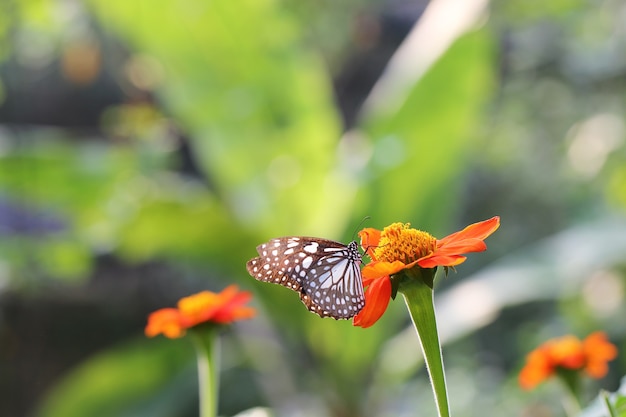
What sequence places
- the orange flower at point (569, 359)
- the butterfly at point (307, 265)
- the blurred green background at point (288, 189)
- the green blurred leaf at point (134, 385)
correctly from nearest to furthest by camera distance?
the butterfly at point (307, 265), the orange flower at point (569, 359), the blurred green background at point (288, 189), the green blurred leaf at point (134, 385)

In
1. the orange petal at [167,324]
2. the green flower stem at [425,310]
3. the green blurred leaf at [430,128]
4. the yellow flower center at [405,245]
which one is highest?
the green blurred leaf at [430,128]

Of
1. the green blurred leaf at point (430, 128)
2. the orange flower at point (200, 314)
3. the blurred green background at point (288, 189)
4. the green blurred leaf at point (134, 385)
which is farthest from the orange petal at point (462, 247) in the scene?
the green blurred leaf at point (134, 385)

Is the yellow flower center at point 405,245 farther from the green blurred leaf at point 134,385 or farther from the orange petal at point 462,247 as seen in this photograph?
the green blurred leaf at point 134,385

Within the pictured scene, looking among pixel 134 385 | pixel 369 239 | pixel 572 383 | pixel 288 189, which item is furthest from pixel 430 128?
pixel 369 239

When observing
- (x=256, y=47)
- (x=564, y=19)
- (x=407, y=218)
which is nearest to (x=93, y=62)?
(x=256, y=47)

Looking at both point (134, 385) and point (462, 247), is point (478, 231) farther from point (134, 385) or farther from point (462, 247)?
point (134, 385)

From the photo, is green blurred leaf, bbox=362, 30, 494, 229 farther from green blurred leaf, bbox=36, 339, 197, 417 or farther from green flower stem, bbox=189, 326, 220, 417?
green flower stem, bbox=189, 326, 220, 417
